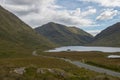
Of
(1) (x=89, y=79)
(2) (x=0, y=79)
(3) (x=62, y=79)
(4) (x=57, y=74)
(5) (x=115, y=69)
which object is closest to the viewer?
(2) (x=0, y=79)

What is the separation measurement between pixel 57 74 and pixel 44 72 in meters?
1.65

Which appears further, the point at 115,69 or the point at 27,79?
the point at 115,69

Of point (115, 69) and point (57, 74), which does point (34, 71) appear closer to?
point (57, 74)

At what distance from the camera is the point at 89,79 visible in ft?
81.7

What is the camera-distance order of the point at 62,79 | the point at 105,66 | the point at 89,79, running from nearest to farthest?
the point at 89,79
the point at 62,79
the point at 105,66

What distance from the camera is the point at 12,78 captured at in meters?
23.5

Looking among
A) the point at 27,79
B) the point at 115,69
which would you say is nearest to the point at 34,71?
the point at 27,79

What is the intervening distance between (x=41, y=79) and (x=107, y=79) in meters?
6.52

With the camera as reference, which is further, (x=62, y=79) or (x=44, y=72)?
(x=44, y=72)

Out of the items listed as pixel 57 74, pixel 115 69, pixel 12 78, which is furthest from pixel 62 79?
pixel 115 69

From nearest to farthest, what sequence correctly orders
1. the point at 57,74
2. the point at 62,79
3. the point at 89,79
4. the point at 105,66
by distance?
1. the point at 89,79
2. the point at 62,79
3. the point at 57,74
4. the point at 105,66

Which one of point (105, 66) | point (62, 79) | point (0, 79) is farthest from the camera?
point (105, 66)

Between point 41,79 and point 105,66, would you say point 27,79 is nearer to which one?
point 41,79

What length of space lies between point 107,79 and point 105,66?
6343cm
